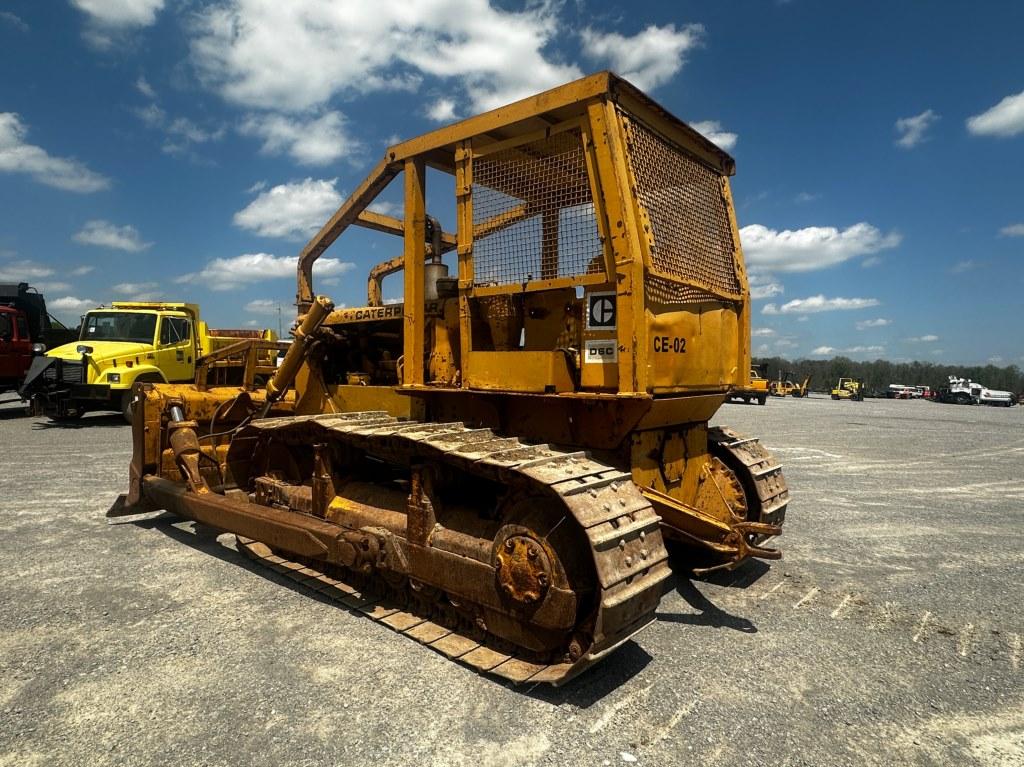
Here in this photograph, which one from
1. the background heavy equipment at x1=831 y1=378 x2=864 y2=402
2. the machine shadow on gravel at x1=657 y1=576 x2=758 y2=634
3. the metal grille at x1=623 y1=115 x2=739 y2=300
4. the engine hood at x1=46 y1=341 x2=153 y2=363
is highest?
the metal grille at x1=623 y1=115 x2=739 y2=300

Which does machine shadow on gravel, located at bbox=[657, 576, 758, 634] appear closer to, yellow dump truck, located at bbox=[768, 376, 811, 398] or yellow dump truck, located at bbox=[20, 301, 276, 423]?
yellow dump truck, located at bbox=[20, 301, 276, 423]

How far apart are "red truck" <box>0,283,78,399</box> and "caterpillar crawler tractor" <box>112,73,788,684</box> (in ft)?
47.6

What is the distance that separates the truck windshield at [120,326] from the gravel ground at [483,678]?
31.4 ft

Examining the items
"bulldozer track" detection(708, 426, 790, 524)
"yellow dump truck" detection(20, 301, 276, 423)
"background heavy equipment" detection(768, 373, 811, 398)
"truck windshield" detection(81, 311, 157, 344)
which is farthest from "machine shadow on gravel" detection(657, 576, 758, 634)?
"background heavy equipment" detection(768, 373, 811, 398)

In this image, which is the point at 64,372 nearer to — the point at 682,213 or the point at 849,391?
the point at 682,213

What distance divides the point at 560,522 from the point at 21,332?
1932 centimetres

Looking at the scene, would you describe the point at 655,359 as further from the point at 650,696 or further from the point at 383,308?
the point at 383,308

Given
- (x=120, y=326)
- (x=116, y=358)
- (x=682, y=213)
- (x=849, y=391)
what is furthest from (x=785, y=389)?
(x=682, y=213)

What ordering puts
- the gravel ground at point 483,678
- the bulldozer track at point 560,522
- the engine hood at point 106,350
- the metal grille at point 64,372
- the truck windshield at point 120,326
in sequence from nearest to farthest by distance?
the gravel ground at point 483,678 < the bulldozer track at point 560,522 < the metal grille at point 64,372 < the engine hood at point 106,350 < the truck windshield at point 120,326

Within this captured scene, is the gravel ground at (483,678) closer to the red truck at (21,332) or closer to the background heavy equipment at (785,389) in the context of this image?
the red truck at (21,332)

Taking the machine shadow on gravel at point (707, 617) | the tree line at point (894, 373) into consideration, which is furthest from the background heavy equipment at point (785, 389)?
the machine shadow on gravel at point (707, 617)

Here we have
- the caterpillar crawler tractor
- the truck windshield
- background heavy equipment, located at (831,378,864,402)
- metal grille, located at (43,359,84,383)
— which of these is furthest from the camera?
background heavy equipment, located at (831,378,864,402)

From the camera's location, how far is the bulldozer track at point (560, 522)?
2.88 m

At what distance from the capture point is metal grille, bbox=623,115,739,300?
3881mm
